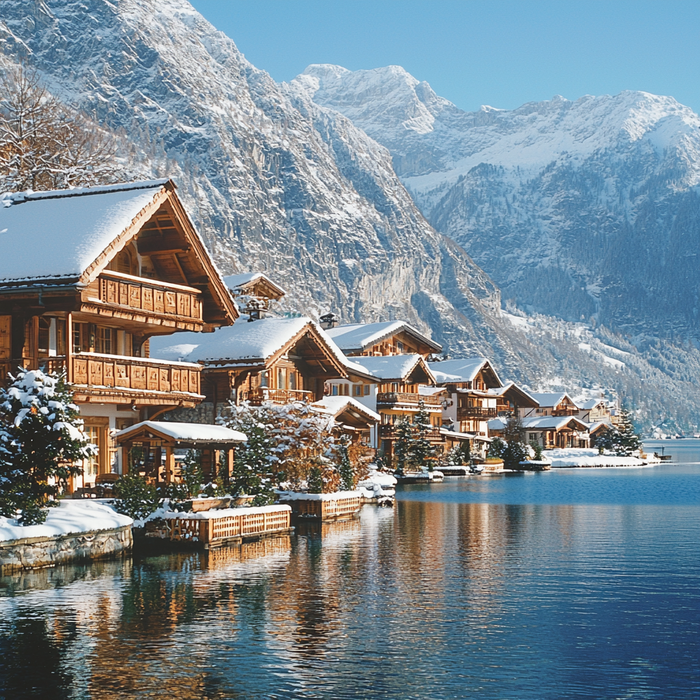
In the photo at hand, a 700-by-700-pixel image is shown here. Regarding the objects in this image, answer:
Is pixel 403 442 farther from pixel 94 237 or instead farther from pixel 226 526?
pixel 94 237

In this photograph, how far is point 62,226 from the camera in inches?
1670

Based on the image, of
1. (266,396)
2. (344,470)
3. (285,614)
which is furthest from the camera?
(266,396)

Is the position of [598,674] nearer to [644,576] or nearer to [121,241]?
Result: [644,576]

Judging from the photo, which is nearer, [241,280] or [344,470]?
[344,470]

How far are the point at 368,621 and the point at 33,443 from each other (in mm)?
13939

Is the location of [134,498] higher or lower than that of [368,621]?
higher

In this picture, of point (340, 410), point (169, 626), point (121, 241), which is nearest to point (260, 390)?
point (340, 410)

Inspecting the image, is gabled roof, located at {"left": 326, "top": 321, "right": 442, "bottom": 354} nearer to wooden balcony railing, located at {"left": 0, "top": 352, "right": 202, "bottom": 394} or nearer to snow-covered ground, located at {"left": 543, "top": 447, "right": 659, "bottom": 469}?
snow-covered ground, located at {"left": 543, "top": 447, "right": 659, "bottom": 469}

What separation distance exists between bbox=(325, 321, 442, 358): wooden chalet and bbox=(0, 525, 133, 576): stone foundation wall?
75.6 metres

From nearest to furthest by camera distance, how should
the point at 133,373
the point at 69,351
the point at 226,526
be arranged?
the point at 226,526
the point at 69,351
the point at 133,373

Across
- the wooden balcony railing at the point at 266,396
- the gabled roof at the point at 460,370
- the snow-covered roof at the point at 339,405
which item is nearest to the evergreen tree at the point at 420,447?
the snow-covered roof at the point at 339,405

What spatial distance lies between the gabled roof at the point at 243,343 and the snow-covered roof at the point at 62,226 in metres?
15.8

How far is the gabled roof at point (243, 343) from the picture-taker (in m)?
61.0

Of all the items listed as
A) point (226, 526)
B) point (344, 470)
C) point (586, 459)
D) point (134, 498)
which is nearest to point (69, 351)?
point (134, 498)
